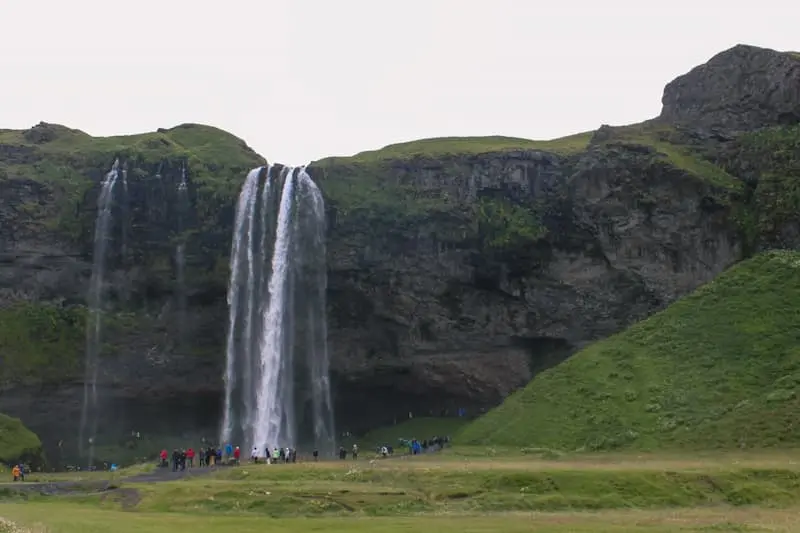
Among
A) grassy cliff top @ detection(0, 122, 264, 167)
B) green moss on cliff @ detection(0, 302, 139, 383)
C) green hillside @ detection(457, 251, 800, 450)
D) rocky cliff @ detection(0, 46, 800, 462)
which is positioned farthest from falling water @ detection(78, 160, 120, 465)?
green hillside @ detection(457, 251, 800, 450)

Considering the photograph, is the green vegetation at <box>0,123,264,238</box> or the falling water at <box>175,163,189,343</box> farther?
the green vegetation at <box>0,123,264,238</box>

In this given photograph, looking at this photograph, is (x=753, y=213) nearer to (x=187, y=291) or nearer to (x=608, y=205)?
(x=608, y=205)

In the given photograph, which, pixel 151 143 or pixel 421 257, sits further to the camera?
pixel 151 143

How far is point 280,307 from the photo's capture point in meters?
69.7

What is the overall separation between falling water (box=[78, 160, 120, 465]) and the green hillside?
35.0 meters

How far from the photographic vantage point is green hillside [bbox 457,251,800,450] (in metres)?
43.4

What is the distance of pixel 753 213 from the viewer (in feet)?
217

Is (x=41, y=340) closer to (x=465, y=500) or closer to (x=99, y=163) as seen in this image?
(x=99, y=163)

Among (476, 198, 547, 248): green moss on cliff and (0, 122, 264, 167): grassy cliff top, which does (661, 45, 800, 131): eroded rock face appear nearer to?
(476, 198, 547, 248): green moss on cliff

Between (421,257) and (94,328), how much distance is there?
2814cm

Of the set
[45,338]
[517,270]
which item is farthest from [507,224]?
[45,338]

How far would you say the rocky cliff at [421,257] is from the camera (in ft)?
222

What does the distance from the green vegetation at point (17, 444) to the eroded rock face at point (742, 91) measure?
2368 inches

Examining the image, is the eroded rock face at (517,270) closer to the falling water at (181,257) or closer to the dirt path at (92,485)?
the falling water at (181,257)
